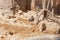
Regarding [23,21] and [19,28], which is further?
[23,21]

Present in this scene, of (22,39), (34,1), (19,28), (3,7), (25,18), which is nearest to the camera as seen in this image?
(22,39)

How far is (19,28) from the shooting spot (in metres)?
4.36

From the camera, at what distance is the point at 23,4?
257 inches

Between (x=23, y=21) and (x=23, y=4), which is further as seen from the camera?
(x=23, y=4)

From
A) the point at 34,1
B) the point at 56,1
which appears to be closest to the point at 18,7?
the point at 34,1

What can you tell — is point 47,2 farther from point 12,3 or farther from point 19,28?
point 19,28

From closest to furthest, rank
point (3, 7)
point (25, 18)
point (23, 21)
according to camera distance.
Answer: point (23, 21)
point (25, 18)
point (3, 7)

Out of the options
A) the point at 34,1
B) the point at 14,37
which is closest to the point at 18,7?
the point at 34,1

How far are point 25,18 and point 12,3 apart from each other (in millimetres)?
1017

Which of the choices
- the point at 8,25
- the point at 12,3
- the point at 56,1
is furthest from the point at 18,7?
the point at 8,25

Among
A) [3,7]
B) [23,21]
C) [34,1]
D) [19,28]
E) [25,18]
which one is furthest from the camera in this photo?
[34,1]

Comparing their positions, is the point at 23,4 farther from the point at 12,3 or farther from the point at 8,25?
the point at 8,25

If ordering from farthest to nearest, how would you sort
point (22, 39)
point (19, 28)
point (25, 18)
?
1. point (25, 18)
2. point (19, 28)
3. point (22, 39)

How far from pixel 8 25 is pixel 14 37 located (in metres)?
0.81
